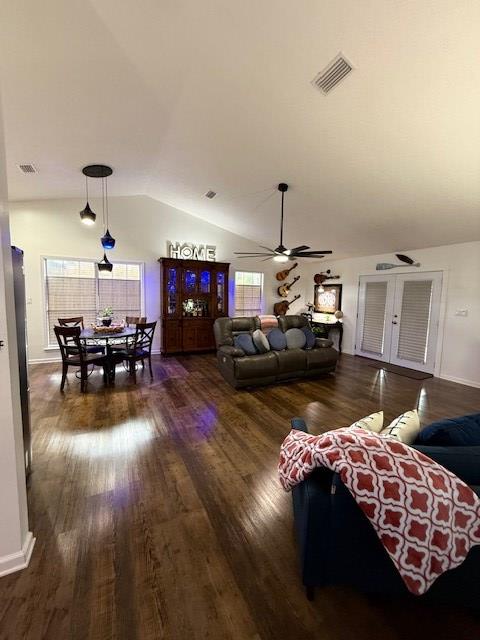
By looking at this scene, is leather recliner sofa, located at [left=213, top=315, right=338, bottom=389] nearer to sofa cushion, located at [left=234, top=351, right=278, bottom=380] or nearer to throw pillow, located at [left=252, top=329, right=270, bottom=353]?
sofa cushion, located at [left=234, top=351, right=278, bottom=380]

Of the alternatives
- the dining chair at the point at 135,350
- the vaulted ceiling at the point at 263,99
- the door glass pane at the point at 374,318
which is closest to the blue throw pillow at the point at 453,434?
the vaulted ceiling at the point at 263,99

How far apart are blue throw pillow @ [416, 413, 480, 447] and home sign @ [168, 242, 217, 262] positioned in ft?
19.9

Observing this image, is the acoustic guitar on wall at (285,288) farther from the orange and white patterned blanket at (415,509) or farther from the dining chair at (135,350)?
the orange and white patterned blanket at (415,509)

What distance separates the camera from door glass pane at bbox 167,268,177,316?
6.27 metres

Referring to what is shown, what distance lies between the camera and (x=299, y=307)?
27.0ft

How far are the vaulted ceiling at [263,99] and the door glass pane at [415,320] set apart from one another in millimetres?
1108

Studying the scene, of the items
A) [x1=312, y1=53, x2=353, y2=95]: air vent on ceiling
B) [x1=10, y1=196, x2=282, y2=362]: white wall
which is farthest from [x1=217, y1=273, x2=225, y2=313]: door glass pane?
[x1=312, y1=53, x2=353, y2=95]: air vent on ceiling

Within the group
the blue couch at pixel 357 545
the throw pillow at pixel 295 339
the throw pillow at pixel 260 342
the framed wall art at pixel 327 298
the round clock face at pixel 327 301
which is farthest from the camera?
the round clock face at pixel 327 301

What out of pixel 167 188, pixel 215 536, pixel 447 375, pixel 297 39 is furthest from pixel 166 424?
pixel 447 375

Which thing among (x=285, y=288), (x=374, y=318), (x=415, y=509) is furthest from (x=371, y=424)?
(x=285, y=288)

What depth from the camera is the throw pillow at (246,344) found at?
449cm

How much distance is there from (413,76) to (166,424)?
3963 mm

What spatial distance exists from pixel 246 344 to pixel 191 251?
3285 millimetres

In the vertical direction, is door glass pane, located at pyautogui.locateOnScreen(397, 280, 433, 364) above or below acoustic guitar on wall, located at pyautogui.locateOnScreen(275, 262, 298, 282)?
below
